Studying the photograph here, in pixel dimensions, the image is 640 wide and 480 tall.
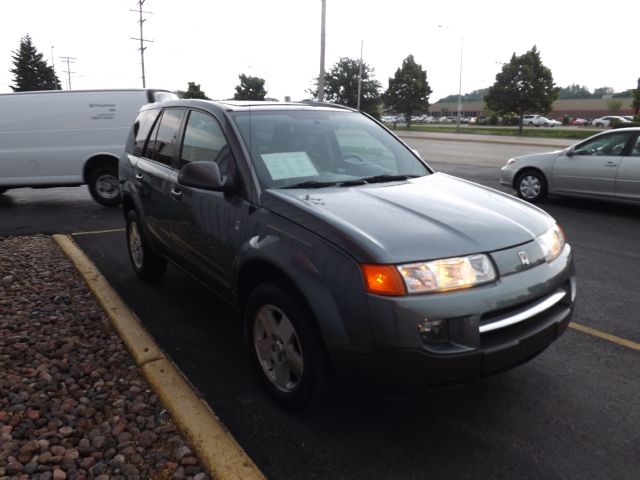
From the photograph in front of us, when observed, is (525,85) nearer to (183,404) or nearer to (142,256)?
(142,256)

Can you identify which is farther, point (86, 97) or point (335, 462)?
point (86, 97)

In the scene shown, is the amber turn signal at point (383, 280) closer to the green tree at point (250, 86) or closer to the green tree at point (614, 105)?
the green tree at point (250, 86)

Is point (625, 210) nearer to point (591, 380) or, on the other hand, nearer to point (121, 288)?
point (591, 380)

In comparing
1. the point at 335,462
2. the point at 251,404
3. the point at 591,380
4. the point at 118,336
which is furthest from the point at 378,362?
the point at 118,336

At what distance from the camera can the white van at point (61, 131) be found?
30.3 ft

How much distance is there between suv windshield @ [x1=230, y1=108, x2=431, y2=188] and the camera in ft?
11.1

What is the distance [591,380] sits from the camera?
3377 mm

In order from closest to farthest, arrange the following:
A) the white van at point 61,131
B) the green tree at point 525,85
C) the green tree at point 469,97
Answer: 1. the white van at point 61,131
2. the green tree at point 525,85
3. the green tree at point 469,97

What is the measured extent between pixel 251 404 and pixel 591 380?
2171mm

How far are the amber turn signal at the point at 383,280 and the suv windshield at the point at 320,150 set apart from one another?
1060mm

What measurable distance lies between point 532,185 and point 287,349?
27.9ft

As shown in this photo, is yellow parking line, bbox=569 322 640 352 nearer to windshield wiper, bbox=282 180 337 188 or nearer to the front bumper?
the front bumper

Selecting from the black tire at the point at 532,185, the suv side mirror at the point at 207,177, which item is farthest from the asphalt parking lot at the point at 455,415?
the black tire at the point at 532,185

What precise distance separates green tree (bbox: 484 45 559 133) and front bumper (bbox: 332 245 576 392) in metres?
46.5
